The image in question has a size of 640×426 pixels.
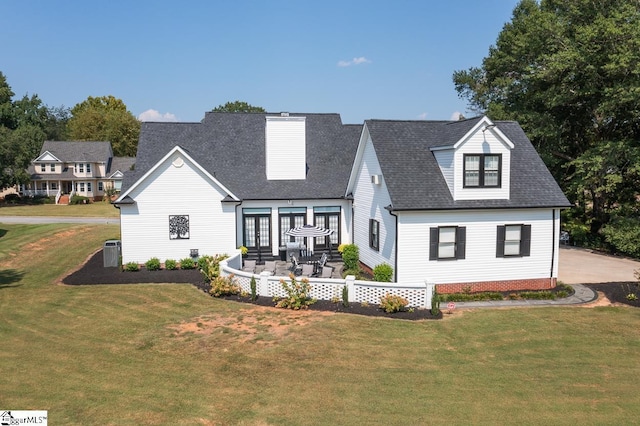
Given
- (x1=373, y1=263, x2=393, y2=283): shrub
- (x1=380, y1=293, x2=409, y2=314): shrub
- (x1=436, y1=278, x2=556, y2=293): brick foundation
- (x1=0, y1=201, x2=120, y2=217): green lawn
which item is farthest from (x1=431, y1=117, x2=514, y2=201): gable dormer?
(x1=0, y1=201, x2=120, y2=217): green lawn

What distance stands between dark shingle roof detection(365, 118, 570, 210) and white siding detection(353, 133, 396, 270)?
28.4 inches

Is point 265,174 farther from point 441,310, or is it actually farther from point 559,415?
point 559,415

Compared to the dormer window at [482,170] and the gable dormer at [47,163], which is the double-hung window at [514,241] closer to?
the dormer window at [482,170]

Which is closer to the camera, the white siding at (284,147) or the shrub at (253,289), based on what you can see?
the shrub at (253,289)

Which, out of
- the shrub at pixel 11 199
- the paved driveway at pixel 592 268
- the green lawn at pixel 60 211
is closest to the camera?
the paved driveway at pixel 592 268

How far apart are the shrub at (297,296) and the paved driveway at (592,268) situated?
1216 centimetres

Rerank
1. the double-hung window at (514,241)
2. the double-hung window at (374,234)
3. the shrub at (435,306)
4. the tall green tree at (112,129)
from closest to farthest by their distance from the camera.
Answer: the shrub at (435,306) → the double-hung window at (514,241) → the double-hung window at (374,234) → the tall green tree at (112,129)

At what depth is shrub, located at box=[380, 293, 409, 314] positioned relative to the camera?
1644 cm

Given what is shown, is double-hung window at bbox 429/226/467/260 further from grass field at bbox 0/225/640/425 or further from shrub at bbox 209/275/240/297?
shrub at bbox 209/275/240/297

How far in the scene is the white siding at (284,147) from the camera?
88.5ft

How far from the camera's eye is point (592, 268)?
23.9m

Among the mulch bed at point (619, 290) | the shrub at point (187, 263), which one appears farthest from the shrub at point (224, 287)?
the mulch bed at point (619, 290)

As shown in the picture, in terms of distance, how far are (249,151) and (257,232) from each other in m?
5.49

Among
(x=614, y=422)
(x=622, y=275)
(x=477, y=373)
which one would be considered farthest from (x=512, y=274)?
(x=614, y=422)
